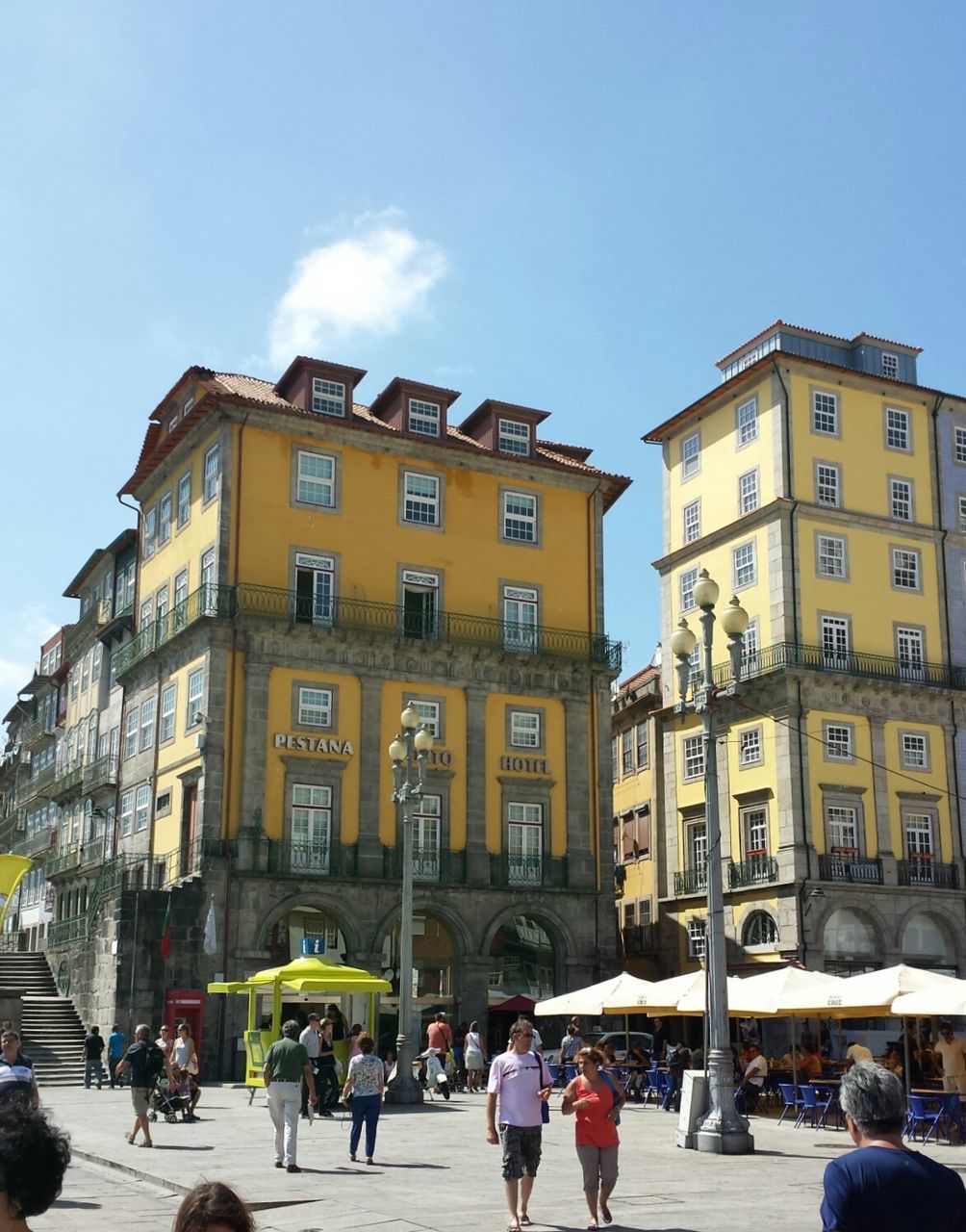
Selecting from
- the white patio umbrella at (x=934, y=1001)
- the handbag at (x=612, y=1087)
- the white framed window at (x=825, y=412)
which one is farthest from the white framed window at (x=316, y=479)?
the handbag at (x=612, y=1087)

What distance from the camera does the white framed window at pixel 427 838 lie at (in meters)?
41.2

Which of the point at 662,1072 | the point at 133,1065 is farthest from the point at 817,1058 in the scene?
the point at 133,1065

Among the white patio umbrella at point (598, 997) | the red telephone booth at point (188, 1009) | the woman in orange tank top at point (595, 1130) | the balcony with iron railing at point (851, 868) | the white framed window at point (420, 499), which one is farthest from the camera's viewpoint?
the white framed window at point (420, 499)

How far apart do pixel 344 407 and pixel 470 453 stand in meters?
3.98

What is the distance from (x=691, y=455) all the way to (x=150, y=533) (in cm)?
1835

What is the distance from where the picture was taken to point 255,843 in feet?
128

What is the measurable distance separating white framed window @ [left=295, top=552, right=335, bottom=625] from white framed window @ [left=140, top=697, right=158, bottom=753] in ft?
19.4

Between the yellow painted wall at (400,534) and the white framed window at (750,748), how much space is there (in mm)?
6145

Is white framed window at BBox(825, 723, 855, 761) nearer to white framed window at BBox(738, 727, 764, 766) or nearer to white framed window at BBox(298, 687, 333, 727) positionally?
white framed window at BBox(738, 727, 764, 766)

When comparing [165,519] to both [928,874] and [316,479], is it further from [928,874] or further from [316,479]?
[928,874]

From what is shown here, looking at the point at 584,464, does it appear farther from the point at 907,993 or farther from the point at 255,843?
the point at 907,993

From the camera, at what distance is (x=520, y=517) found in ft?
152

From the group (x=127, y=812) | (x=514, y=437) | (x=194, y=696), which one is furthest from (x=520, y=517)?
(x=127, y=812)

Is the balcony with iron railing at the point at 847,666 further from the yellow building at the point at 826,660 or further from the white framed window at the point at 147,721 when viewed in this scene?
the white framed window at the point at 147,721
